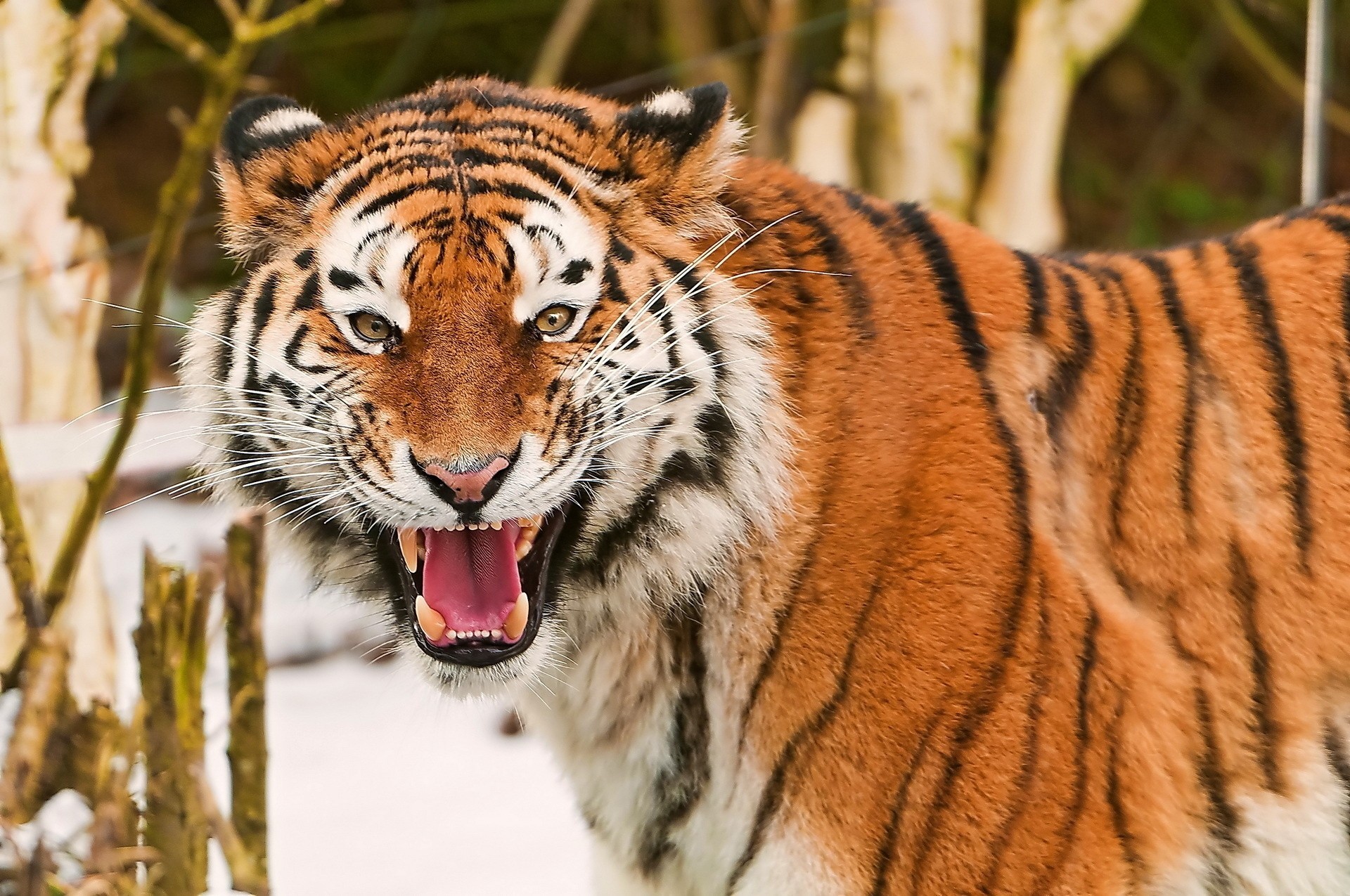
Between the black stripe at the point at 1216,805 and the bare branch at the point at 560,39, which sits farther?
the bare branch at the point at 560,39

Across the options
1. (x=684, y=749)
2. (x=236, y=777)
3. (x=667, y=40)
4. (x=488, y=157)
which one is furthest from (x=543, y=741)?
(x=667, y=40)

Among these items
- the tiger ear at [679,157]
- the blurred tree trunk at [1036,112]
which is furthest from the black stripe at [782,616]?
the blurred tree trunk at [1036,112]

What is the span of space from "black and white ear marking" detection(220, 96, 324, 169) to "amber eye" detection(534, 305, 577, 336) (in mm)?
461

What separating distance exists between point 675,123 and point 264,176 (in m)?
0.55

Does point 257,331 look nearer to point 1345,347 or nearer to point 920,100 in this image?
point 1345,347

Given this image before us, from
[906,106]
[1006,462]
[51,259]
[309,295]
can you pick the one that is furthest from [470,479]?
[906,106]

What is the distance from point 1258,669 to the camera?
2.10 metres

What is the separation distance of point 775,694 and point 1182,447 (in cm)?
69

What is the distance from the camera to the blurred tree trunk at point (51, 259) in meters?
3.54

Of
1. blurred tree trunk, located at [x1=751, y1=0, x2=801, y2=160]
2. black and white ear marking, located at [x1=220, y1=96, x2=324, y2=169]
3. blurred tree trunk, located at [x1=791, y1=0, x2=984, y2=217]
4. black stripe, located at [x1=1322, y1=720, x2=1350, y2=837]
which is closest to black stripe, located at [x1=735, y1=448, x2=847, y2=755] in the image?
black stripe, located at [x1=1322, y1=720, x2=1350, y2=837]

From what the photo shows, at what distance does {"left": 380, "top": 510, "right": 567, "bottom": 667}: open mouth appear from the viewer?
1.89 metres

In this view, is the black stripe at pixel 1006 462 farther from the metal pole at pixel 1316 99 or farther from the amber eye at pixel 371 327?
the metal pole at pixel 1316 99

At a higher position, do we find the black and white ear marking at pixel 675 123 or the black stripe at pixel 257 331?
the black and white ear marking at pixel 675 123

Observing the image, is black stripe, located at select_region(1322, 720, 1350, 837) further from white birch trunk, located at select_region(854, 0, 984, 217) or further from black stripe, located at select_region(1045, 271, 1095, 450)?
white birch trunk, located at select_region(854, 0, 984, 217)
